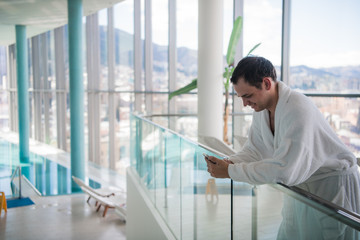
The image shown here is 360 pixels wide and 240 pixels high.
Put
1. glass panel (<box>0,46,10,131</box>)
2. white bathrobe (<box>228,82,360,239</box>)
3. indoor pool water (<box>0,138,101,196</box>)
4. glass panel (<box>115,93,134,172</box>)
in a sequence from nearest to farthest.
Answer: white bathrobe (<box>228,82,360,239</box>), indoor pool water (<box>0,138,101,196</box>), glass panel (<box>115,93,134,172</box>), glass panel (<box>0,46,10,131</box>)

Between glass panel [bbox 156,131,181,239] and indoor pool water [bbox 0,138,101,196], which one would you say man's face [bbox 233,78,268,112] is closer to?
glass panel [bbox 156,131,181,239]

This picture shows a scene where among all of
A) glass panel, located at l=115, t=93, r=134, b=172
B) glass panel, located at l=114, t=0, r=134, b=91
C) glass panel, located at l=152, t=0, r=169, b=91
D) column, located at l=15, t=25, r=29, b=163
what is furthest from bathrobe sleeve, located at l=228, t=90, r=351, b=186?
column, located at l=15, t=25, r=29, b=163

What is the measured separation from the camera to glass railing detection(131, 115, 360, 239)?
5.68ft

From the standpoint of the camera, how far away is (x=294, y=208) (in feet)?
6.30

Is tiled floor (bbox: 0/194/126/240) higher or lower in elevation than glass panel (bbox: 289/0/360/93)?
lower

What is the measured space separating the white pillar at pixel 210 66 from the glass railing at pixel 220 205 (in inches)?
41.9

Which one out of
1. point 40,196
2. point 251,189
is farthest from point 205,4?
point 40,196

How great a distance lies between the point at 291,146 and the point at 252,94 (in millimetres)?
407

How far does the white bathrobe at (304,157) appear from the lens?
1.90 metres

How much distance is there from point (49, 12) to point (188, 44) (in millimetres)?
7563

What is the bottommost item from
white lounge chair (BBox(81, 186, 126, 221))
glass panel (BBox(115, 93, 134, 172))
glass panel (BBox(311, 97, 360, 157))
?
white lounge chair (BBox(81, 186, 126, 221))

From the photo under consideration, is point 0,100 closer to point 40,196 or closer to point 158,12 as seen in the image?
point 40,196

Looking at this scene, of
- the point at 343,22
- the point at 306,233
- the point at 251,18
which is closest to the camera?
the point at 306,233

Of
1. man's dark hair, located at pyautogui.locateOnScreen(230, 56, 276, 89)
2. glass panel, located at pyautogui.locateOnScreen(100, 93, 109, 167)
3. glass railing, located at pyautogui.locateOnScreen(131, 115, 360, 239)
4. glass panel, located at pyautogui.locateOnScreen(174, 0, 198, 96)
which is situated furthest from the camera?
glass panel, located at pyautogui.locateOnScreen(100, 93, 109, 167)
